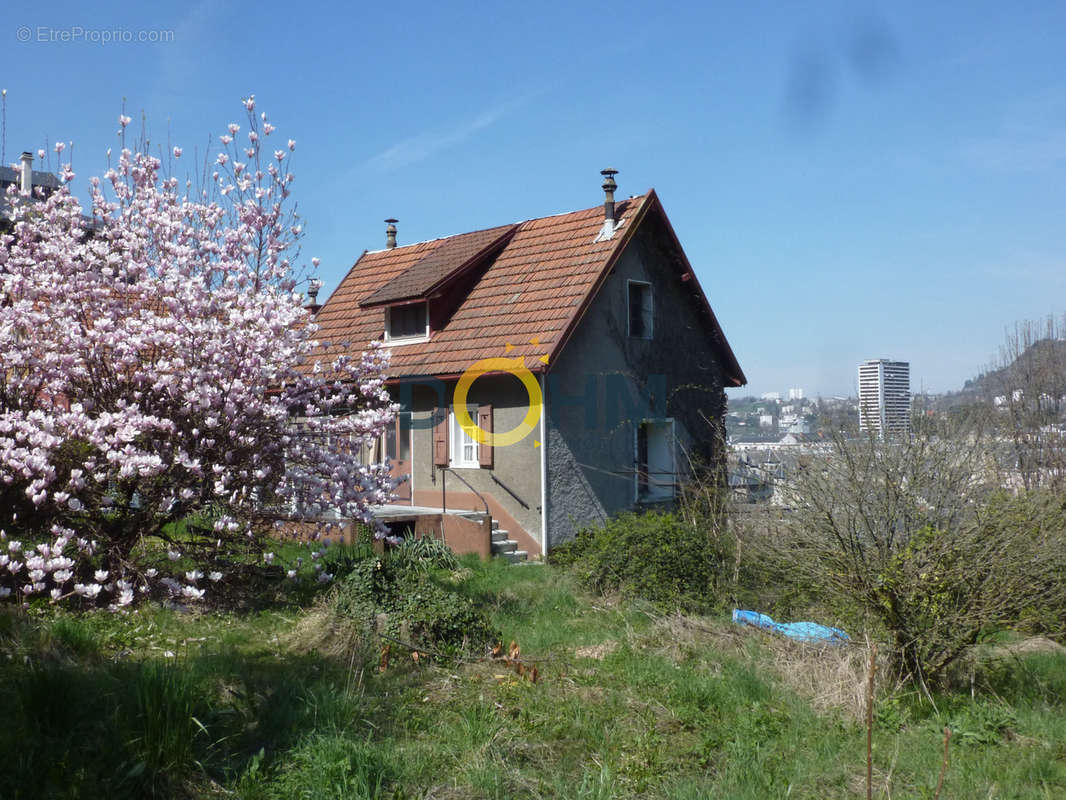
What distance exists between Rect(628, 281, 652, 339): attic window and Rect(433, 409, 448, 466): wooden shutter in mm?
4388

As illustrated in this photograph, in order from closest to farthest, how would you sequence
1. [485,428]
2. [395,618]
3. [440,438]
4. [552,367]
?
[395,618]
[552,367]
[485,428]
[440,438]

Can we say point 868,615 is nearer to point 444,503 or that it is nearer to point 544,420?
point 544,420

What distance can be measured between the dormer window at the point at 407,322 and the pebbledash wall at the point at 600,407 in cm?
126

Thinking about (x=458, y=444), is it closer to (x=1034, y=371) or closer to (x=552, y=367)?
(x=552, y=367)

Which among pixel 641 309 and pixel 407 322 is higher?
pixel 641 309

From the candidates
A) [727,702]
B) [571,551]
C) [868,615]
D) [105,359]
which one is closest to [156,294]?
[105,359]

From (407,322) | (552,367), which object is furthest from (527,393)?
(407,322)

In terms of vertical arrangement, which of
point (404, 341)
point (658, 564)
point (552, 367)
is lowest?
point (658, 564)

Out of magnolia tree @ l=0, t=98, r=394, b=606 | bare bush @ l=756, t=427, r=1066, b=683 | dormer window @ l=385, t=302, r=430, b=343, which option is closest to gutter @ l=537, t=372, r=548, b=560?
dormer window @ l=385, t=302, r=430, b=343

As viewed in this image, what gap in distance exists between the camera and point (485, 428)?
57.3 ft

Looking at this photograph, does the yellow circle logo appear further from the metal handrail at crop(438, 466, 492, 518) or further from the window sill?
the window sill

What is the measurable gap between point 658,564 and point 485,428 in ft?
20.3

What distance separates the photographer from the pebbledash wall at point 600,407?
1697 centimetres

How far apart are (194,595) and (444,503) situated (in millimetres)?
9598
